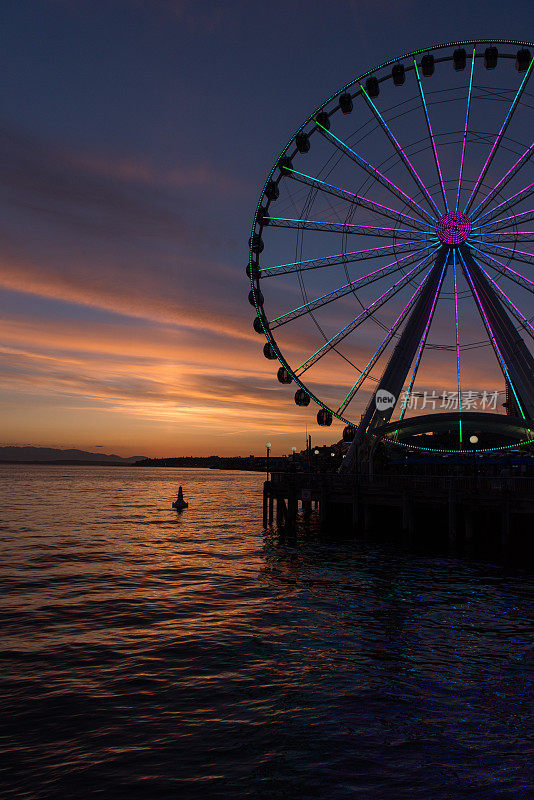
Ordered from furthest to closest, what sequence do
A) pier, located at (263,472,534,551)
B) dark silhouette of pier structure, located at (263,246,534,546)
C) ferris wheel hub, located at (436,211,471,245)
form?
ferris wheel hub, located at (436,211,471,245), dark silhouette of pier structure, located at (263,246,534,546), pier, located at (263,472,534,551)

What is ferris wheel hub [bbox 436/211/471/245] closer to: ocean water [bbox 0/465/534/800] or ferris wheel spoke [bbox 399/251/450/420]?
ferris wheel spoke [bbox 399/251/450/420]

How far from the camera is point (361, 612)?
18828 mm

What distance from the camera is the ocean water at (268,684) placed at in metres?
8.83

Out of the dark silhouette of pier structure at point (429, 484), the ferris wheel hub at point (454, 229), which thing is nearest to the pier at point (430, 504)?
the dark silhouette of pier structure at point (429, 484)

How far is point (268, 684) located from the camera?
41.0 ft

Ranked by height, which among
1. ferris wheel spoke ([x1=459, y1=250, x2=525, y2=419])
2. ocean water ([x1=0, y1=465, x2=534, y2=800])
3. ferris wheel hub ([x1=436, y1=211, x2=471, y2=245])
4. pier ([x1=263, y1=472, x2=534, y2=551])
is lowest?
ocean water ([x1=0, y1=465, x2=534, y2=800])

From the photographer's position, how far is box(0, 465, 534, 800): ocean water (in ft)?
29.0

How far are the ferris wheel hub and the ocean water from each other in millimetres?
20219

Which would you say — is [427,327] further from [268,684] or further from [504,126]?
[268,684]

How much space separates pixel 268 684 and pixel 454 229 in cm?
3184

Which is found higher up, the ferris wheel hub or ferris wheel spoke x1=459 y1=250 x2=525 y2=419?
the ferris wheel hub

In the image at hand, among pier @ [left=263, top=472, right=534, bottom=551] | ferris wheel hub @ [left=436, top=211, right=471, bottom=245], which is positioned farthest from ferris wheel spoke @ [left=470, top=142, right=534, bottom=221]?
pier @ [left=263, top=472, right=534, bottom=551]

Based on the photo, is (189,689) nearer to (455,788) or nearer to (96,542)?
(455,788)

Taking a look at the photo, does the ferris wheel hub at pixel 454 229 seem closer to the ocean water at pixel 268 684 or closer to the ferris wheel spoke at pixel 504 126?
the ferris wheel spoke at pixel 504 126
